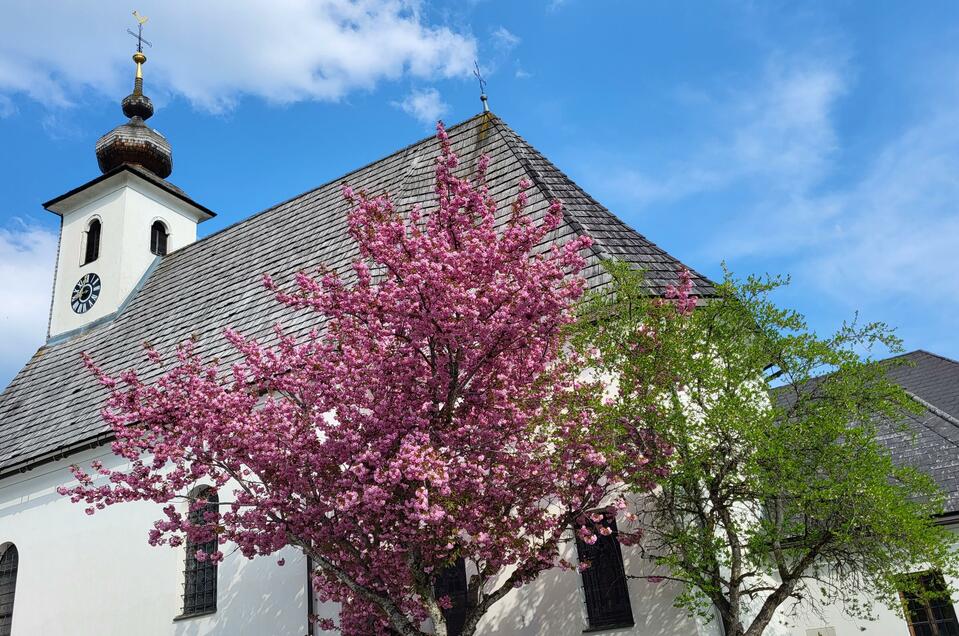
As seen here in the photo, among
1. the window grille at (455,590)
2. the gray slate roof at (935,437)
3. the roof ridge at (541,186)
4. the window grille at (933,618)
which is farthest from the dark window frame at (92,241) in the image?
the window grille at (933,618)

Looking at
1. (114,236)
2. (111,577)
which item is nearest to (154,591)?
(111,577)

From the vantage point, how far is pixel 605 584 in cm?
989

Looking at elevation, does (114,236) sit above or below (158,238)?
below

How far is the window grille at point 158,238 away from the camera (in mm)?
21516

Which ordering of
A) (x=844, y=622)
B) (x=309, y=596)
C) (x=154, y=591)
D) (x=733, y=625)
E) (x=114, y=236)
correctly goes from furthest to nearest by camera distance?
1. (x=114, y=236)
2. (x=154, y=591)
3. (x=844, y=622)
4. (x=309, y=596)
5. (x=733, y=625)

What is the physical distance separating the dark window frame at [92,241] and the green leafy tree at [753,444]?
1670 cm

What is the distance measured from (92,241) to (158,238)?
1.74 metres

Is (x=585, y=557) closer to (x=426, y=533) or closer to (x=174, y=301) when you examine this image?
(x=426, y=533)

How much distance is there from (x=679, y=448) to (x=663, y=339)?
3.86 ft

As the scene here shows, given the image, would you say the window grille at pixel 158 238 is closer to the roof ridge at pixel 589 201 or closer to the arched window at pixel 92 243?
the arched window at pixel 92 243

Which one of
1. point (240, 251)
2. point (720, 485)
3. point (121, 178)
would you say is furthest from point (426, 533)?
point (121, 178)

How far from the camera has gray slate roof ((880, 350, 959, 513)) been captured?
12.4 meters

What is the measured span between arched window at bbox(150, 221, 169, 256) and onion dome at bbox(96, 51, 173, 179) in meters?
1.90

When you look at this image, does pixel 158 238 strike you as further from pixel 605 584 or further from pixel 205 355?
pixel 605 584
